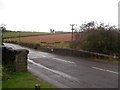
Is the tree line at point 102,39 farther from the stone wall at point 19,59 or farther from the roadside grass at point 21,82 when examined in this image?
the roadside grass at point 21,82

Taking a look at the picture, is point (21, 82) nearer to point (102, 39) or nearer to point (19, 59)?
point (19, 59)

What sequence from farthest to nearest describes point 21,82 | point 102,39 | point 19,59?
point 102,39 < point 19,59 < point 21,82

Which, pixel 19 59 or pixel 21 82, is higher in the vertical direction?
pixel 19 59

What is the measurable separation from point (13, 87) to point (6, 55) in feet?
26.9

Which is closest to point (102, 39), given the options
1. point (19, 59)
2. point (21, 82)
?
point (19, 59)

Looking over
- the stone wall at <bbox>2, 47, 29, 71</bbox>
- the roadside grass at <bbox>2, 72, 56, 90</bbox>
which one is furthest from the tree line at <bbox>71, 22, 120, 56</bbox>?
the roadside grass at <bbox>2, 72, 56, 90</bbox>

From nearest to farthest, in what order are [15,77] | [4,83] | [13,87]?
1. [13,87]
2. [4,83]
3. [15,77]

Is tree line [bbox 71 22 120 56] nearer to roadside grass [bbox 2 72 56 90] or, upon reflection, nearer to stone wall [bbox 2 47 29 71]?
stone wall [bbox 2 47 29 71]

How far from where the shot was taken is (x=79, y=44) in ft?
108

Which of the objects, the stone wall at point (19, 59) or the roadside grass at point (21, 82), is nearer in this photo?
the roadside grass at point (21, 82)

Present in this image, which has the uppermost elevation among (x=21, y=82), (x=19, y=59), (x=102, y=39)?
(x=102, y=39)

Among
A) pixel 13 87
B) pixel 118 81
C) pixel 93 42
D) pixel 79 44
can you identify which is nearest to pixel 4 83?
pixel 13 87

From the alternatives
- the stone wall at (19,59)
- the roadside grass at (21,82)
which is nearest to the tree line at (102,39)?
the stone wall at (19,59)

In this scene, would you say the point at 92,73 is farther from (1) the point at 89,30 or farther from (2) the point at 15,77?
(1) the point at 89,30
